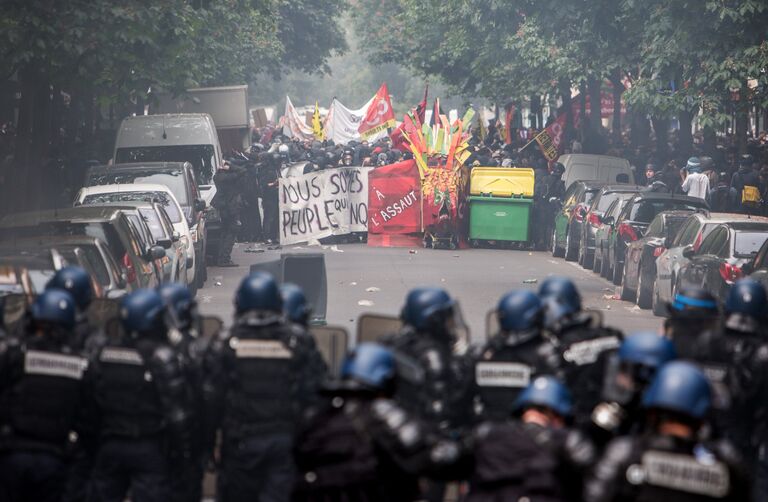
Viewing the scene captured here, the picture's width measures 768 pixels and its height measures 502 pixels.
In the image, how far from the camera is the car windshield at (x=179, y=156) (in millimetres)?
28672

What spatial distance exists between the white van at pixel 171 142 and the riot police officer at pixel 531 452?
23.0 metres

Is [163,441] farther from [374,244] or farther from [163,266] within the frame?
[374,244]

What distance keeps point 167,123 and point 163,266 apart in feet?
38.5

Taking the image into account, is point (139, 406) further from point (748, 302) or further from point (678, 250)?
point (678, 250)

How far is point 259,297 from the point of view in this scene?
24.3ft

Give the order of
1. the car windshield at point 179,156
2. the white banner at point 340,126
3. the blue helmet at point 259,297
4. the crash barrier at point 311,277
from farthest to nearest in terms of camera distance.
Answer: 1. the white banner at point 340,126
2. the car windshield at point 179,156
3. the crash barrier at point 311,277
4. the blue helmet at point 259,297

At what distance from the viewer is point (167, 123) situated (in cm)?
2908

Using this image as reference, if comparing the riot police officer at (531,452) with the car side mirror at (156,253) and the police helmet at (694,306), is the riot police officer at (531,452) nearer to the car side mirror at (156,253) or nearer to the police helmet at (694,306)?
the police helmet at (694,306)

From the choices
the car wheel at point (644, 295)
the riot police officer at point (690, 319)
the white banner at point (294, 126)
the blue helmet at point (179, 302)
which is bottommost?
the car wheel at point (644, 295)

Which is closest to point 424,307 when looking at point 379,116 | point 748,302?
point 748,302

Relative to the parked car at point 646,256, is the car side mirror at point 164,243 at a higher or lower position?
higher

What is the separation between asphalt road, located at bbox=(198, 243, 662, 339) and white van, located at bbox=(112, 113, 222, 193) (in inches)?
75.7

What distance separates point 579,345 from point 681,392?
2360 mm

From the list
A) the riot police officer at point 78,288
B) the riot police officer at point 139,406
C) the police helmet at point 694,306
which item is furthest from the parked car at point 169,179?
the riot police officer at point 139,406
